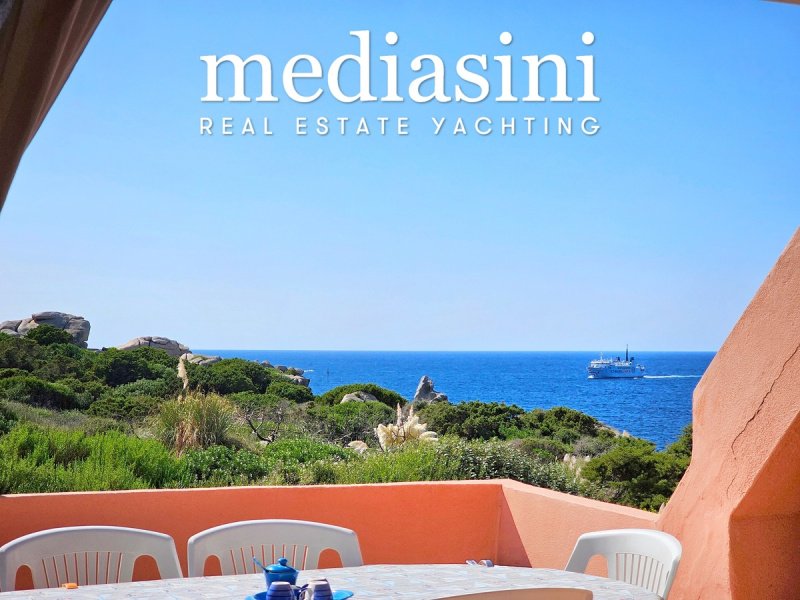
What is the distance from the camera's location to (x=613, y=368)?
34.5m

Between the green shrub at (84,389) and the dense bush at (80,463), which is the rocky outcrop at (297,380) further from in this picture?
the dense bush at (80,463)

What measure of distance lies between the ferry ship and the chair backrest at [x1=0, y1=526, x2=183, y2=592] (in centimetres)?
3252

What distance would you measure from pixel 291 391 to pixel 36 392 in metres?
3.85

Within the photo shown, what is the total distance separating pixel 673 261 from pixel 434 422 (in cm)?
2388

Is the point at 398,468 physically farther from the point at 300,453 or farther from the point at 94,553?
the point at 94,553

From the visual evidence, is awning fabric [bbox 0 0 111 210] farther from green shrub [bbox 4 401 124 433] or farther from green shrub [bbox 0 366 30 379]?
green shrub [bbox 0 366 30 379]

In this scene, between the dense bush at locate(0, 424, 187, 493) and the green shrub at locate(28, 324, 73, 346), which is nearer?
the dense bush at locate(0, 424, 187, 493)

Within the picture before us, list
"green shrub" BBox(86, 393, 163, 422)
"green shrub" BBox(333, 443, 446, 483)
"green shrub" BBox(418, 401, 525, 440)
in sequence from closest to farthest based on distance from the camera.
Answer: "green shrub" BBox(333, 443, 446, 483), "green shrub" BBox(86, 393, 163, 422), "green shrub" BBox(418, 401, 525, 440)

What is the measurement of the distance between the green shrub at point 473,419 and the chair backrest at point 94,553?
8.59 metres

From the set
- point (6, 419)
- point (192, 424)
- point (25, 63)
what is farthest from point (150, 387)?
point (25, 63)

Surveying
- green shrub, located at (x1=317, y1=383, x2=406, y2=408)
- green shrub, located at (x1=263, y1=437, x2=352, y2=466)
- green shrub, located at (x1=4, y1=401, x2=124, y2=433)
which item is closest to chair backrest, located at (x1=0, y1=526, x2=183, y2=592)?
green shrub, located at (x1=263, y1=437, x2=352, y2=466)

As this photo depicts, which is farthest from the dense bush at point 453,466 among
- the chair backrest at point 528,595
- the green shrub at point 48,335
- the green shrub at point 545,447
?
the green shrub at point 48,335

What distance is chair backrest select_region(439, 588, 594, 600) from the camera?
2.07 m

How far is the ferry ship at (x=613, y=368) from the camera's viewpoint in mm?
34469
